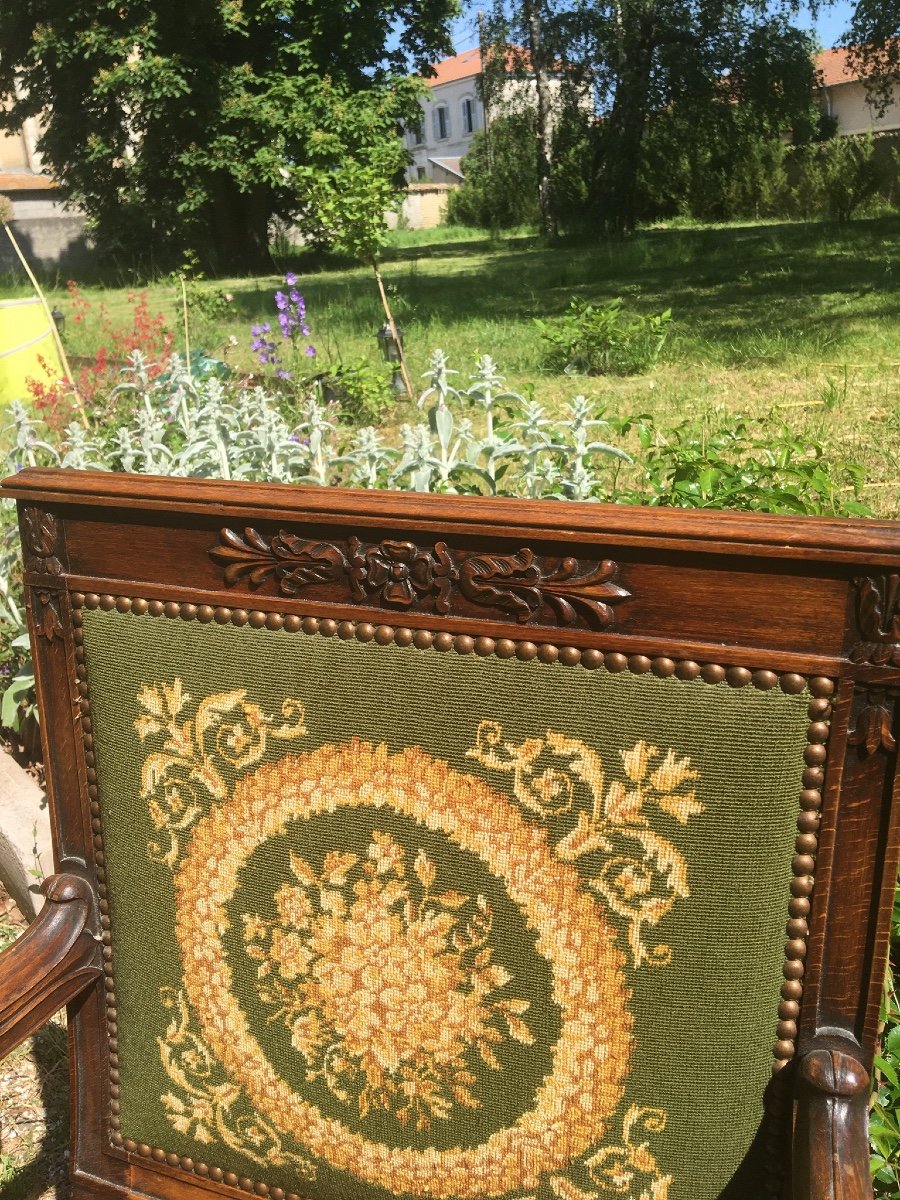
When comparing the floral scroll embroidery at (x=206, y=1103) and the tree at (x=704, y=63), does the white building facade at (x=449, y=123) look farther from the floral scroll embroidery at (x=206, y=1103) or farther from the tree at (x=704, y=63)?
the floral scroll embroidery at (x=206, y=1103)

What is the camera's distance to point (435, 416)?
234 centimetres

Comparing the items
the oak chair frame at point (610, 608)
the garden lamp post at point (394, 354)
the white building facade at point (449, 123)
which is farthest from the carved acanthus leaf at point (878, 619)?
the white building facade at point (449, 123)

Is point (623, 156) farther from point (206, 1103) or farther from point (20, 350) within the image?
point (206, 1103)

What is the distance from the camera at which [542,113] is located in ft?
74.6

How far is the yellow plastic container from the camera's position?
208 inches

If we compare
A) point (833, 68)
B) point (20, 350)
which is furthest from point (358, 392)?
point (833, 68)

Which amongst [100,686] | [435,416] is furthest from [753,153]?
[100,686]

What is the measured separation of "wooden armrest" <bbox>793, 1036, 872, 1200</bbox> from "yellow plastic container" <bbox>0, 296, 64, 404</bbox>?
16.3 feet

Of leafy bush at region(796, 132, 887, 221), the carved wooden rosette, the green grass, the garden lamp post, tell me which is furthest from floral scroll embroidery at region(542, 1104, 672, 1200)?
leafy bush at region(796, 132, 887, 221)

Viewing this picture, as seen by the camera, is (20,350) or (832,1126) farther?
(20,350)

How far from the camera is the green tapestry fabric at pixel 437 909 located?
0.94 metres

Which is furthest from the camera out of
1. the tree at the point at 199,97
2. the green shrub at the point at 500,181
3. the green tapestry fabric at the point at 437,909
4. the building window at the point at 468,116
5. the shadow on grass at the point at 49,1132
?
the building window at the point at 468,116

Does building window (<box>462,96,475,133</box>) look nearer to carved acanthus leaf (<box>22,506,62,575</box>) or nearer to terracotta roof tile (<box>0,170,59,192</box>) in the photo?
terracotta roof tile (<box>0,170,59,192</box>)

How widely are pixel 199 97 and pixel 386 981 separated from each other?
73.5ft
